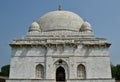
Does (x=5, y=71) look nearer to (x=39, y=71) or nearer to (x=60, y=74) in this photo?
(x=60, y=74)

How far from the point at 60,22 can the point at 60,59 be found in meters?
6.92

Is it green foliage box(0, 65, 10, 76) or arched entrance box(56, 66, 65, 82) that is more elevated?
green foliage box(0, 65, 10, 76)

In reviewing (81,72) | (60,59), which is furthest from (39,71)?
(81,72)

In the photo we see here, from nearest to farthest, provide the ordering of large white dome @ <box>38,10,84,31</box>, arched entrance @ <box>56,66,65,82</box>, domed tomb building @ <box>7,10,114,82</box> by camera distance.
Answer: domed tomb building @ <box>7,10,114,82</box>
arched entrance @ <box>56,66,65,82</box>
large white dome @ <box>38,10,84,31</box>

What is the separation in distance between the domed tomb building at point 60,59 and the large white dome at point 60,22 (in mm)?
3116

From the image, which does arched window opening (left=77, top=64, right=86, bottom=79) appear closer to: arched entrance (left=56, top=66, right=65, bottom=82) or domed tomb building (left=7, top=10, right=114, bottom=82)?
domed tomb building (left=7, top=10, right=114, bottom=82)

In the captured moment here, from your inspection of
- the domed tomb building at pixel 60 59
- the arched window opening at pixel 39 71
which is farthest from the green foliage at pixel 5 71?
the arched window opening at pixel 39 71

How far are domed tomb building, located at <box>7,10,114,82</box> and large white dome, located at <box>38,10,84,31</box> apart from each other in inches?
123

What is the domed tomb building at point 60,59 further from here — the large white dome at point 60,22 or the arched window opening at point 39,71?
the large white dome at point 60,22

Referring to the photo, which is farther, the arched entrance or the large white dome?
the large white dome

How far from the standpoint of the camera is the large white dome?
30766mm

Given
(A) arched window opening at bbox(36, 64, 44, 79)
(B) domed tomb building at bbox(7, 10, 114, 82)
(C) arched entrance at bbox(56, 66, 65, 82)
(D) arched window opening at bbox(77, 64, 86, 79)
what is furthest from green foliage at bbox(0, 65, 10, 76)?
→ (D) arched window opening at bbox(77, 64, 86, 79)

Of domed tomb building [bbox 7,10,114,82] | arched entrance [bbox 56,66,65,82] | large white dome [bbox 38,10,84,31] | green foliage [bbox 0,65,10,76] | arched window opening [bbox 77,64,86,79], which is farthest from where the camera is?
green foliage [bbox 0,65,10,76]

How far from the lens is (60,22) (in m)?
31.2
